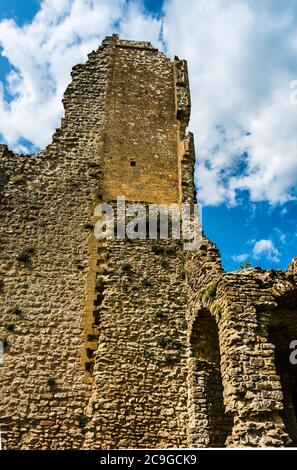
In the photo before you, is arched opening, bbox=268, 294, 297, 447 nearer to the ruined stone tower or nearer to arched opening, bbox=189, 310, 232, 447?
the ruined stone tower

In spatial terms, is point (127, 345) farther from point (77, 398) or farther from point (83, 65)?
point (83, 65)

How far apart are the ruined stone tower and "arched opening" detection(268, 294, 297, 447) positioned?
3 centimetres

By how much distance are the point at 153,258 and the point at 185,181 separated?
2.54 metres

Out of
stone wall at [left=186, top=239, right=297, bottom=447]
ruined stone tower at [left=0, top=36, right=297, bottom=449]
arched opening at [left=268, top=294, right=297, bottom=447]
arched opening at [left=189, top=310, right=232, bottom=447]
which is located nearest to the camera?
stone wall at [left=186, top=239, right=297, bottom=447]

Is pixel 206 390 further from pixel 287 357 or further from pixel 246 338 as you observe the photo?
pixel 287 357

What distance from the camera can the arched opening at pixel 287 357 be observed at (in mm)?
10031

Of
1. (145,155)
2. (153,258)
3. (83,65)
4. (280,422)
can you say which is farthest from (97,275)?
(83,65)

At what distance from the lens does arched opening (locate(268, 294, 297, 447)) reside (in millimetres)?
10031

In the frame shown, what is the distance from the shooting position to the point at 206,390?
29.6ft

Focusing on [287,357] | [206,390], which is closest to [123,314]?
[206,390]

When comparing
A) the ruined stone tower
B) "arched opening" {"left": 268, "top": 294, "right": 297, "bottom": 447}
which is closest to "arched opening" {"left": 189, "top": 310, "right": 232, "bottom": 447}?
the ruined stone tower

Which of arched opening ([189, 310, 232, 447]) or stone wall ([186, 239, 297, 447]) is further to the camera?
arched opening ([189, 310, 232, 447])

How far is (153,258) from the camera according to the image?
10.7 meters

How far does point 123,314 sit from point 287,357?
4.51m
